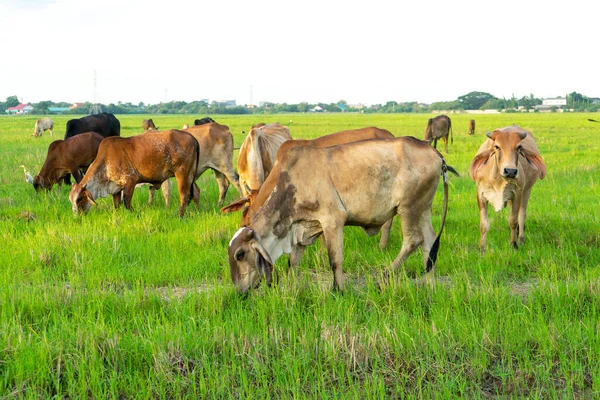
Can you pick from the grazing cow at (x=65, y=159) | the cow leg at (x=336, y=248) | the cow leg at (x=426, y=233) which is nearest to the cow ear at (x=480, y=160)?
the cow leg at (x=426, y=233)

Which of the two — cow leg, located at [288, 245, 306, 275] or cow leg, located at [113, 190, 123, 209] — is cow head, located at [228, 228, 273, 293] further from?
cow leg, located at [113, 190, 123, 209]

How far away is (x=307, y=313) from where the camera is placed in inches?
220

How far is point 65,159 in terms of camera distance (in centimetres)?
1306

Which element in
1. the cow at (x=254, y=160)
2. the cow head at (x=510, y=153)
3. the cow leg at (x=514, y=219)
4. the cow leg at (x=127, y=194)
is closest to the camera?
the cow head at (x=510, y=153)

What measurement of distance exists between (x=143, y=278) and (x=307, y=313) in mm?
2057

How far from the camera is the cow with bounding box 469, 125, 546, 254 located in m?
7.80

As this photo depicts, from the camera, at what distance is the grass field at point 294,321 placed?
13.8 ft

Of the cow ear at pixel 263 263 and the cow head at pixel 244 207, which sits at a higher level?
the cow head at pixel 244 207

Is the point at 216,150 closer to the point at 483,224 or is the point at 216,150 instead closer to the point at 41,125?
the point at 483,224

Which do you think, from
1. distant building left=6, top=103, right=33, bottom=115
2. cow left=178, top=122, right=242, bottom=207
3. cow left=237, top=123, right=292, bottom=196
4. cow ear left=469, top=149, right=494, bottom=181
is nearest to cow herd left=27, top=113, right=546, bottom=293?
cow ear left=469, top=149, right=494, bottom=181

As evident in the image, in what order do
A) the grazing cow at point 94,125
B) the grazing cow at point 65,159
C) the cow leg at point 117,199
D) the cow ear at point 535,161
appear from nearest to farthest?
the cow ear at point 535,161 < the cow leg at point 117,199 < the grazing cow at point 65,159 < the grazing cow at point 94,125

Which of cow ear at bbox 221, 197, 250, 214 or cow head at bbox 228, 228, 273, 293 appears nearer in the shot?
cow head at bbox 228, 228, 273, 293

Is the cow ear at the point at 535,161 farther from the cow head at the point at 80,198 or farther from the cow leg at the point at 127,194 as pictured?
the cow head at the point at 80,198

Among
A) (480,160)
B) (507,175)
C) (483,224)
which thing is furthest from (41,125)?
(507,175)
